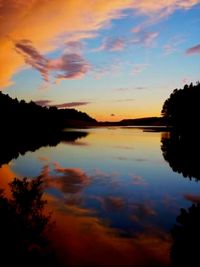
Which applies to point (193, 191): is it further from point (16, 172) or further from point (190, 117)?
point (190, 117)

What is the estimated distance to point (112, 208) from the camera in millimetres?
15750

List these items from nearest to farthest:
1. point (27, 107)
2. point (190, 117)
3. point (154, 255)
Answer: point (154, 255)
point (190, 117)
point (27, 107)

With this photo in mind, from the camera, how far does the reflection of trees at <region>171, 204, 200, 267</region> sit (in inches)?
384

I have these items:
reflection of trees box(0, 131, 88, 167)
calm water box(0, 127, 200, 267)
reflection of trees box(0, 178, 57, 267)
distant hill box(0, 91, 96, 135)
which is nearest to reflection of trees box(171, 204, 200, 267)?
calm water box(0, 127, 200, 267)

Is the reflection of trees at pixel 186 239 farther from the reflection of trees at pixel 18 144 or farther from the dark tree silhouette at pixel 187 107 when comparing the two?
the dark tree silhouette at pixel 187 107

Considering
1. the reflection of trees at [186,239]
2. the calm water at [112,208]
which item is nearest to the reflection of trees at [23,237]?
the calm water at [112,208]

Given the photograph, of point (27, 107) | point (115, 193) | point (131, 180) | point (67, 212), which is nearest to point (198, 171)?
point (131, 180)

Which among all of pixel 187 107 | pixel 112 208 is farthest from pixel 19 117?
pixel 112 208

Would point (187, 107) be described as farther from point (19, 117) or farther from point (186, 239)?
point (186, 239)

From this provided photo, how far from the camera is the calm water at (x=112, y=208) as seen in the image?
10531 millimetres

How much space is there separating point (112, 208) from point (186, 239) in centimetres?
494

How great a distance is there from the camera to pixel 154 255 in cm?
1041

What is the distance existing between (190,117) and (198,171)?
82131mm

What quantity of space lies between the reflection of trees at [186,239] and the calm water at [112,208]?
260mm
